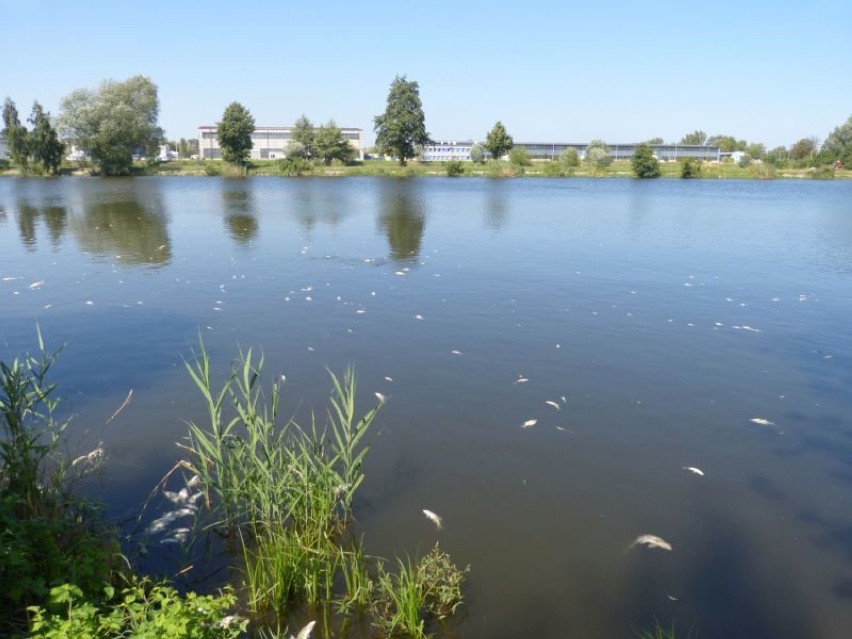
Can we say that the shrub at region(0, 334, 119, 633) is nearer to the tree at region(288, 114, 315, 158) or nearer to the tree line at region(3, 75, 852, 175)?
the tree line at region(3, 75, 852, 175)

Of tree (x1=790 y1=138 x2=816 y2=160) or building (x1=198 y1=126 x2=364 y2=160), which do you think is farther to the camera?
building (x1=198 y1=126 x2=364 y2=160)

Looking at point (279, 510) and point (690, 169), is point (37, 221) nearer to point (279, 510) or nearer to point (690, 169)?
point (279, 510)

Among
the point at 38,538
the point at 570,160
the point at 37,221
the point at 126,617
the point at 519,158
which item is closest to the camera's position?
the point at 126,617

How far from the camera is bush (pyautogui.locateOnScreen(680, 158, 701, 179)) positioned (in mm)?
85250

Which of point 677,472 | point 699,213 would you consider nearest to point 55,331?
point 677,472

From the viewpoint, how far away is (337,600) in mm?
5027

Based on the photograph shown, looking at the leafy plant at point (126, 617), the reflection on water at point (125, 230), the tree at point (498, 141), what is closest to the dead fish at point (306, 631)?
the leafy plant at point (126, 617)

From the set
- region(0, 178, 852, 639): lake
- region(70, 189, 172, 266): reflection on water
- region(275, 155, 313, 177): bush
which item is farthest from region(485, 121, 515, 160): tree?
region(0, 178, 852, 639): lake

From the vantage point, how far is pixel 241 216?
3303 cm

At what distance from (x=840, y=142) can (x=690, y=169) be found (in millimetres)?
57797

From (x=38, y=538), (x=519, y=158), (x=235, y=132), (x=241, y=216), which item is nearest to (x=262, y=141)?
(x=235, y=132)

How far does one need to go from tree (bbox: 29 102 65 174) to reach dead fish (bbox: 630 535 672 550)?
291ft

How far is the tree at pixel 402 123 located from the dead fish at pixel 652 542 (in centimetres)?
10078

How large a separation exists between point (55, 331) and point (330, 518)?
874cm
